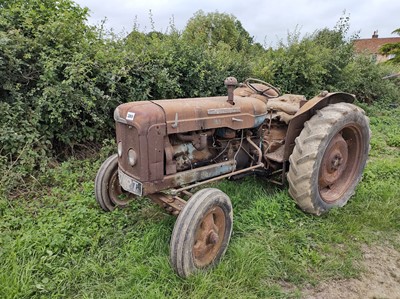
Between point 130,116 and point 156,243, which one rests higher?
point 130,116

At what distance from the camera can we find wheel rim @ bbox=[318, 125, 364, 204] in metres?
3.25

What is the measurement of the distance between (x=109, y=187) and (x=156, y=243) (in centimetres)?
83

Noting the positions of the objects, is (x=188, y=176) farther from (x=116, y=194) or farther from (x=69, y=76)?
(x=69, y=76)

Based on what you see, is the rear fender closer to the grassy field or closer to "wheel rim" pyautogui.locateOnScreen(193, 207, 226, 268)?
the grassy field

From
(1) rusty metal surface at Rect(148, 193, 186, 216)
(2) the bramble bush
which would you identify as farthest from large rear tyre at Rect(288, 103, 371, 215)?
(2) the bramble bush

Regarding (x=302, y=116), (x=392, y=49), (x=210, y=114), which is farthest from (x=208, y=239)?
(x=392, y=49)

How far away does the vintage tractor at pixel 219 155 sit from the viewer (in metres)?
2.25

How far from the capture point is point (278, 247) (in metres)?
2.59

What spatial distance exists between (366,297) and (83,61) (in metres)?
3.85

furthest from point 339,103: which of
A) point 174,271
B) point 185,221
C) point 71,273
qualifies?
point 71,273

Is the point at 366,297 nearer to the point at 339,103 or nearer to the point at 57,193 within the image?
the point at 339,103

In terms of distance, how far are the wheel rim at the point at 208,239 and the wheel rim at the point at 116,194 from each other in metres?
1.14

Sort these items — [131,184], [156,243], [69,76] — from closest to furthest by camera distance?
[131,184] → [156,243] → [69,76]

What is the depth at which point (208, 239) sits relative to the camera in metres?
2.30
